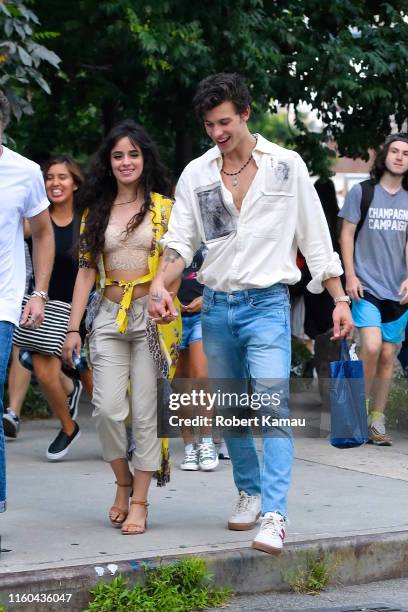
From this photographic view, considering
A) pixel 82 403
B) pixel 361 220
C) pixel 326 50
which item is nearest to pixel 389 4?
pixel 326 50

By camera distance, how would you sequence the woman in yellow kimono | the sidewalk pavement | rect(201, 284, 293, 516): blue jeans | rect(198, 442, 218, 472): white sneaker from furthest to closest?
rect(198, 442, 218, 472): white sneaker
the woman in yellow kimono
rect(201, 284, 293, 516): blue jeans
the sidewalk pavement

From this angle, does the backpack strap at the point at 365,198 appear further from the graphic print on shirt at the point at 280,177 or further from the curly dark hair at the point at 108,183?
the graphic print on shirt at the point at 280,177

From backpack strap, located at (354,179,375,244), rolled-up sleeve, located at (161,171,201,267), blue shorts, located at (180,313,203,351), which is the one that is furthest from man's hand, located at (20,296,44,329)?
backpack strap, located at (354,179,375,244)

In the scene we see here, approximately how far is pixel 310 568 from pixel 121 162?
200 centimetres

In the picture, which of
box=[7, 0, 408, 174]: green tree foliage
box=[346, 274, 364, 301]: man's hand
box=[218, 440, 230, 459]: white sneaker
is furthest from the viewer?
box=[7, 0, 408, 174]: green tree foliage

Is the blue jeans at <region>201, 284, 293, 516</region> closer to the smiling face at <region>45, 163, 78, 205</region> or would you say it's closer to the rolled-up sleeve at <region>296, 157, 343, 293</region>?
the rolled-up sleeve at <region>296, 157, 343, 293</region>

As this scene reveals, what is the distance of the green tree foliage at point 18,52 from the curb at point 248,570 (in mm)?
3925

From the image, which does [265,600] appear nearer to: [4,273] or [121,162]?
[4,273]

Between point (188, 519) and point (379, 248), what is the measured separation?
2.94 m

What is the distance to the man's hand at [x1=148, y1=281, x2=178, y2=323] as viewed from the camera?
5270 mm

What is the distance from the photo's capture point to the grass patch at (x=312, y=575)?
5.27 metres

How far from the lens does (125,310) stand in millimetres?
5637

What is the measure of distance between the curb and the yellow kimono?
0.78 metres

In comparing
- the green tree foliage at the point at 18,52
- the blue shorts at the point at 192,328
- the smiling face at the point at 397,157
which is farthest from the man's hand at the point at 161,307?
the smiling face at the point at 397,157
